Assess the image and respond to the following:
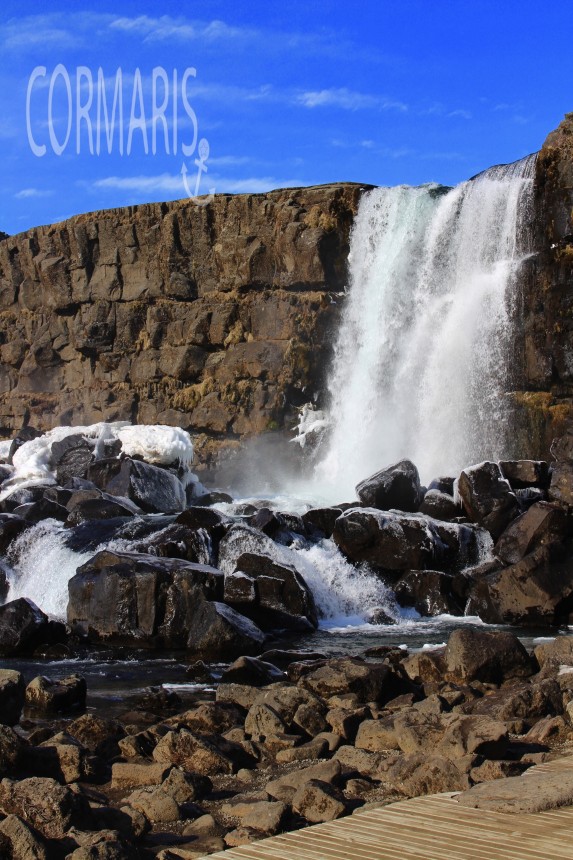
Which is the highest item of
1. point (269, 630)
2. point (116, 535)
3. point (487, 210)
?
point (487, 210)

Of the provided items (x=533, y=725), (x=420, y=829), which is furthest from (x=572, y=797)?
(x=533, y=725)

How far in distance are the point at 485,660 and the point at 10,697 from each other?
18.2 feet

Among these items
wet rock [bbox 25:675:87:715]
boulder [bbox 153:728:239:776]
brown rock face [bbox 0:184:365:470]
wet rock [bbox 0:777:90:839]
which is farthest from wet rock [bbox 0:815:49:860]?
brown rock face [bbox 0:184:365:470]

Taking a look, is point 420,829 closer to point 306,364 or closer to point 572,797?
point 572,797

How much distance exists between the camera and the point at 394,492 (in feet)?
82.1

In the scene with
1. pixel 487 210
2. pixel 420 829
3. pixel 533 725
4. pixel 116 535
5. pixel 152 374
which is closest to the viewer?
pixel 420 829

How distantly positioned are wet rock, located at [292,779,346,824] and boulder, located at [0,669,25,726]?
4.63 meters

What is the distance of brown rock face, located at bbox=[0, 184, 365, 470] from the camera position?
41906mm

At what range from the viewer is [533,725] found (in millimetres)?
10109

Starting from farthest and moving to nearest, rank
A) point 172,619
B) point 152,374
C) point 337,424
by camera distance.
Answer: point 152,374 → point 337,424 → point 172,619

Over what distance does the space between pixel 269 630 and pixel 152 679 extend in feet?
13.5

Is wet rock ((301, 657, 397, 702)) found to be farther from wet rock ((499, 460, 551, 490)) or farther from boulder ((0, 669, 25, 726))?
wet rock ((499, 460, 551, 490))

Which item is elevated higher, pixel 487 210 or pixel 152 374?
pixel 487 210

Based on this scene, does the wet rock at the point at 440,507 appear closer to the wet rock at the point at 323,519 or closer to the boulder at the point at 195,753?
the wet rock at the point at 323,519
